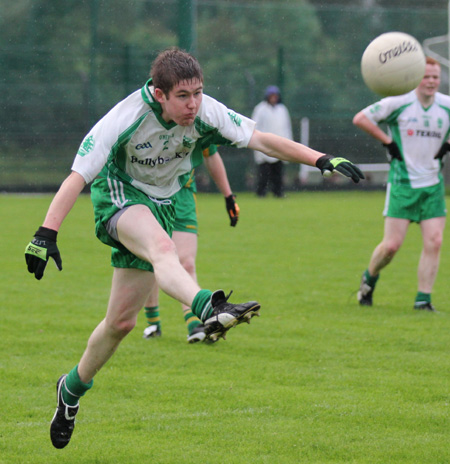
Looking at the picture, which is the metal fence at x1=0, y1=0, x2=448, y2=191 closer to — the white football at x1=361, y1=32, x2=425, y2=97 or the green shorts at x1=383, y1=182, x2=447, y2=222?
the green shorts at x1=383, y1=182, x2=447, y2=222

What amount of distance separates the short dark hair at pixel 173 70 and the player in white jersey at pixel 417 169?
13.0ft

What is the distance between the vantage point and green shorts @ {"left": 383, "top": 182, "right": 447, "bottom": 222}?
7840mm

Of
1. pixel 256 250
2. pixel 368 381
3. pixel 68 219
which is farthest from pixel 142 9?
pixel 368 381

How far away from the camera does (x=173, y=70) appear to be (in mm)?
4141

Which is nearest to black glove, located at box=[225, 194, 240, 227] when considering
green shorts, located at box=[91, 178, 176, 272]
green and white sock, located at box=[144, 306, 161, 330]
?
→ green and white sock, located at box=[144, 306, 161, 330]

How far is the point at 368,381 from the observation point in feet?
18.1

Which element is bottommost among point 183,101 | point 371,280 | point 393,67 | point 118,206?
point 371,280

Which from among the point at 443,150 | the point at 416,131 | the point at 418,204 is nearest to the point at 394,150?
the point at 416,131

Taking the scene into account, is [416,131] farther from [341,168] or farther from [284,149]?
[341,168]

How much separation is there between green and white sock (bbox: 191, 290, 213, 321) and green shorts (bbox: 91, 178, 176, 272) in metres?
0.77

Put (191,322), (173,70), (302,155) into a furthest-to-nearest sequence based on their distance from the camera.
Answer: (191,322) < (302,155) < (173,70)

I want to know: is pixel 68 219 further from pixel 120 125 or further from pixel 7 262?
pixel 120 125

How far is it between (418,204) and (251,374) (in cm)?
293

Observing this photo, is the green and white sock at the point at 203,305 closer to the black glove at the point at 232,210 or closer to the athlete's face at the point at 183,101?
the athlete's face at the point at 183,101
